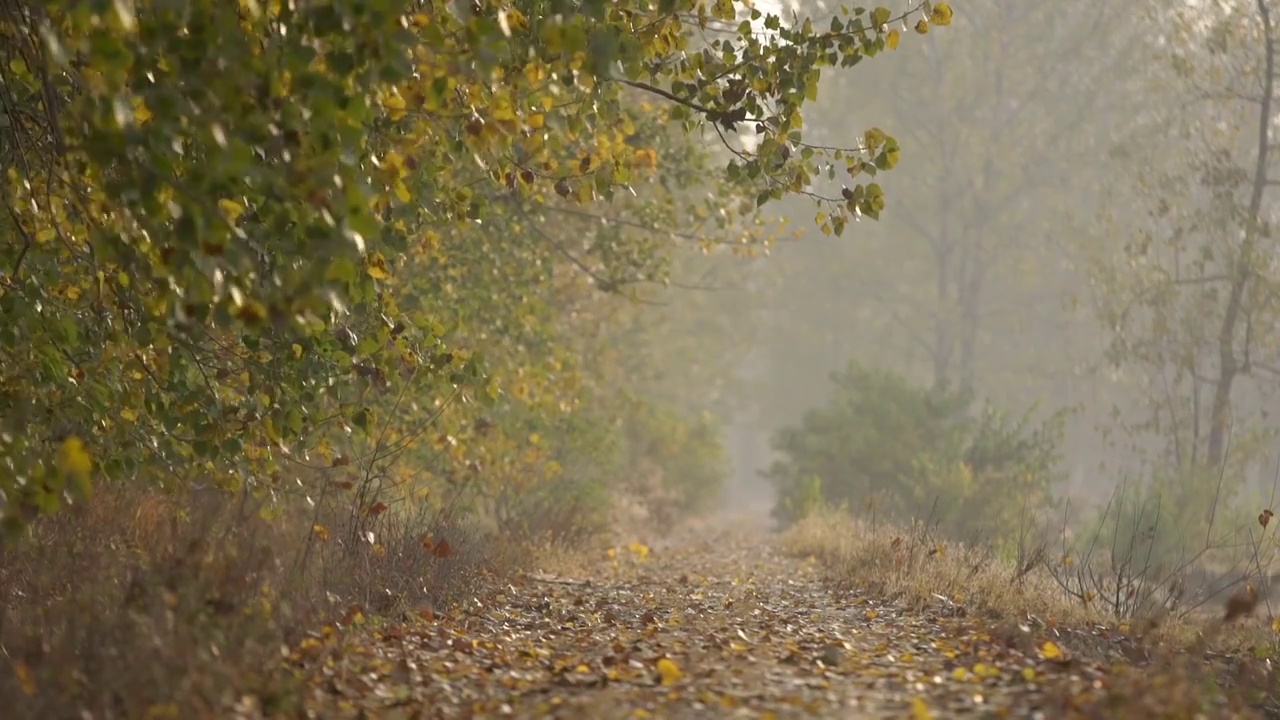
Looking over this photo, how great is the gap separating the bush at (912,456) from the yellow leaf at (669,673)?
1312 cm

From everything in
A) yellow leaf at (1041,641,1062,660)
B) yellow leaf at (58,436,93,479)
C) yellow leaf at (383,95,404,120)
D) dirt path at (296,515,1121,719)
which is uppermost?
yellow leaf at (383,95,404,120)

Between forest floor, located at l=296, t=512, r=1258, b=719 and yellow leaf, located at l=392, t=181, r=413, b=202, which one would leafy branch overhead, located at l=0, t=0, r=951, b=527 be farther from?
forest floor, located at l=296, t=512, r=1258, b=719

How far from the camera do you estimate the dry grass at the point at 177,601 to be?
4879 mm

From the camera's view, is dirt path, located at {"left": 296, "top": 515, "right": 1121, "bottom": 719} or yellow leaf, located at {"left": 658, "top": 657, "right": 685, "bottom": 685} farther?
yellow leaf, located at {"left": 658, "top": 657, "right": 685, "bottom": 685}

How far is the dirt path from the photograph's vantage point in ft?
17.9

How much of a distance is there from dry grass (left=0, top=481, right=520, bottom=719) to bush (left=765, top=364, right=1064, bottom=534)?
12302 millimetres

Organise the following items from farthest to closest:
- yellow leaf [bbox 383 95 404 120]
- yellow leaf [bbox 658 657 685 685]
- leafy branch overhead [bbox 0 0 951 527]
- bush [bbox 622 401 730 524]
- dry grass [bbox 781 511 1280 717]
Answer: bush [bbox 622 401 730 524], yellow leaf [bbox 383 95 404 120], yellow leaf [bbox 658 657 685 685], dry grass [bbox 781 511 1280 717], leafy branch overhead [bbox 0 0 951 527]

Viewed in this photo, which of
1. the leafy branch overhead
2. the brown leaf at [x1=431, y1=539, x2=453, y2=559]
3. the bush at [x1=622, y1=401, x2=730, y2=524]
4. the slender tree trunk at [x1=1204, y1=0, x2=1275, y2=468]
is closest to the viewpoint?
the leafy branch overhead

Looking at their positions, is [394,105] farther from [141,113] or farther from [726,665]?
[726,665]

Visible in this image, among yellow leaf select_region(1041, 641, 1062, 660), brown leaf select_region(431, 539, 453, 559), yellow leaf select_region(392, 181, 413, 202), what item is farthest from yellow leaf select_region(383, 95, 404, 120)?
yellow leaf select_region(1041, 641, 1062, 660)

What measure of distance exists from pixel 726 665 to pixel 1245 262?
16.2 m

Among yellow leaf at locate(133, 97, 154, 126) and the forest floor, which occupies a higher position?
yellow leaf at locate(133, 97, 154, 126)

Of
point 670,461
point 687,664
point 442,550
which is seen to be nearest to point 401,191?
point 687,664

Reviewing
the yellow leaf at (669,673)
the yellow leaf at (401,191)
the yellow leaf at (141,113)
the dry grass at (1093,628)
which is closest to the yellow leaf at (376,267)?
the yellow leaf at (401,191)
